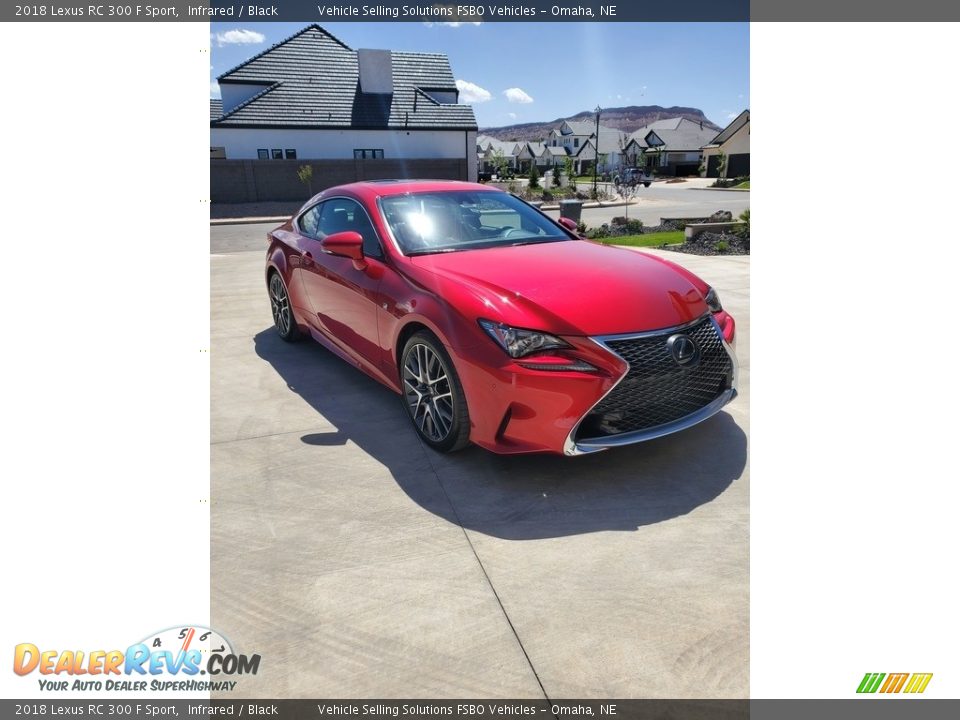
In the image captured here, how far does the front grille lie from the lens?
325cm

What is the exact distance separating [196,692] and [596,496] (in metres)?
2.01

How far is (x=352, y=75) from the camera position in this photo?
36.8 metres

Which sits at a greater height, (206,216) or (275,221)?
(275,221)

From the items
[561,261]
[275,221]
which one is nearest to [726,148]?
[275,221]

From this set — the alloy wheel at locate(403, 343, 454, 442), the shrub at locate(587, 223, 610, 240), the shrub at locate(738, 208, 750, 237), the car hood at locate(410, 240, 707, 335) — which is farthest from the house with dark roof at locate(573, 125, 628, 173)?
the alloy wheel at locate(403, 343, 454, 442)

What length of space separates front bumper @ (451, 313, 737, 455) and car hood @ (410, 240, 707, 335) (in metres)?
0.12

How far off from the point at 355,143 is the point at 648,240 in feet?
82.7

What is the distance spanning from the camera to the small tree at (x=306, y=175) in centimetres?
3111

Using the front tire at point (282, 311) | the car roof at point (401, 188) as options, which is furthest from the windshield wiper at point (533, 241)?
the front tire at point (282, 311)

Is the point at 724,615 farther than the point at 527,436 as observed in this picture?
No

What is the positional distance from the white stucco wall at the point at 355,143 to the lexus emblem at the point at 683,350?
34.1 metres

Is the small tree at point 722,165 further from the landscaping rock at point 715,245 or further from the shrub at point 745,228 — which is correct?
the landscaping rock at point 715,245

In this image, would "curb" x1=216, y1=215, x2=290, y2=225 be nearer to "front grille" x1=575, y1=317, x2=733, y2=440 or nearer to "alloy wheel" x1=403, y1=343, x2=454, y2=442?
"alloy wheel" x1=403, y1=343, x2=454, y2=442

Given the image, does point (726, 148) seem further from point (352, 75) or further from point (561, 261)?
point (561, 261)
